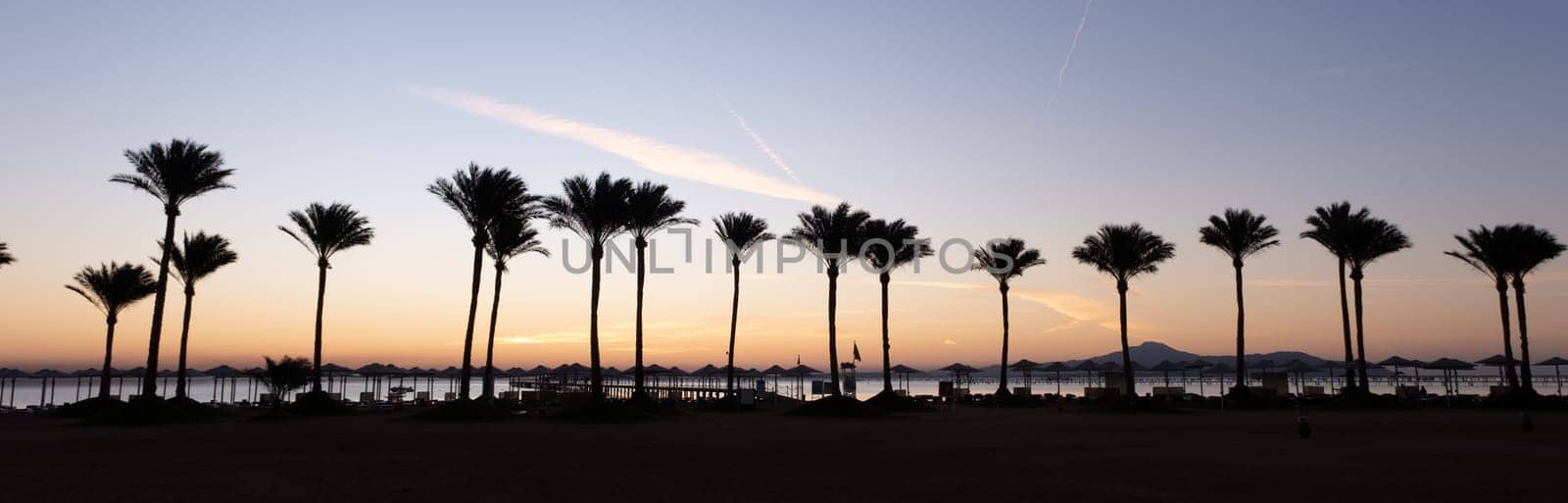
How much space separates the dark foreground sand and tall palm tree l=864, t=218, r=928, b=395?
14868 millimetres

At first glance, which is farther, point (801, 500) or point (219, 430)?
point (219, 430)

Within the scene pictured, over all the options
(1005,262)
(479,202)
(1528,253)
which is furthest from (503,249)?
(1528,253)

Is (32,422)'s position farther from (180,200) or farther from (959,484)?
(959,484)

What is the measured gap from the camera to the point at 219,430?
2944 centimetres

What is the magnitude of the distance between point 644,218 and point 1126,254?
25223mm

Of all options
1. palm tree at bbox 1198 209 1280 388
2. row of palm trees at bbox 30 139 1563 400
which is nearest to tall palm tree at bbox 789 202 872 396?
row of palm trees at bbox 30 139 1563 400

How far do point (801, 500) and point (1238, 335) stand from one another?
42422 mm

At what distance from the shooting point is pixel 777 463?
65.7 ft

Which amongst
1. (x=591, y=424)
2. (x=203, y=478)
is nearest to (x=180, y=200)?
(x=591, y=424)

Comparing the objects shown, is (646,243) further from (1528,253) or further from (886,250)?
(1528,253)

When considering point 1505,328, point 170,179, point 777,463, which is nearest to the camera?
point 777,463

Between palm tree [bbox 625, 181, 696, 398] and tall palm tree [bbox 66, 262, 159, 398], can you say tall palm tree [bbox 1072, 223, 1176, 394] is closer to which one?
palm tree [bbox 625, 181, 696, 398]

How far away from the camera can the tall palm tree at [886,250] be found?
46.1 meters

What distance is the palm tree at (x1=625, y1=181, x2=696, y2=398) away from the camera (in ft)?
128
